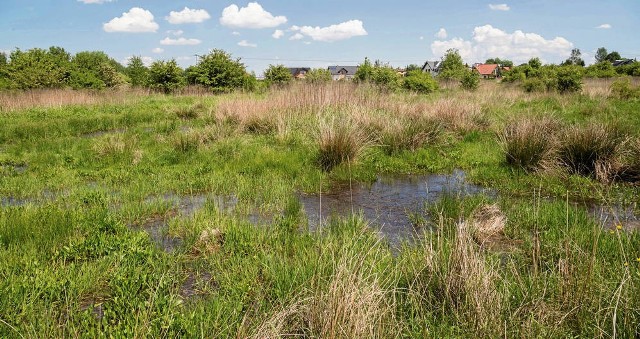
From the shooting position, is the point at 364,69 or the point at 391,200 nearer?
the point at 391,200

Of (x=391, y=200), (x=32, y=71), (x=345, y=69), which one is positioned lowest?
(x=391, y=200)

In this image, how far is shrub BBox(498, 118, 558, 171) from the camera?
670 cm

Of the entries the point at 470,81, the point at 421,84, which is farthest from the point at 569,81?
the point at 421,84

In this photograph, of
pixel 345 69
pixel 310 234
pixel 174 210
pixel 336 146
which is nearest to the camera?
pixel 310 234


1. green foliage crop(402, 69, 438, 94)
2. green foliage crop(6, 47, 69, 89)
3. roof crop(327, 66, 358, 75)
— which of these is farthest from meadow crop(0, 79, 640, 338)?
roof crop(327, 66, 358, 75)

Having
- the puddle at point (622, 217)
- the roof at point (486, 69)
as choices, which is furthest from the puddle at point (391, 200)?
the roof at point (486, 69)

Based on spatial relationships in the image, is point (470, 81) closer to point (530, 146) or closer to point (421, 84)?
point (421, 84)

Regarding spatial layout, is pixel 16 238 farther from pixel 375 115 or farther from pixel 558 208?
pixel 375 115

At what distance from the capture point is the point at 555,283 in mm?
2658

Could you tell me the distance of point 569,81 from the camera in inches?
822

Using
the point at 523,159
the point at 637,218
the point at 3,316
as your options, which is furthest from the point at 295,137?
the point at 3,316

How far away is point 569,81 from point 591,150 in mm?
17491

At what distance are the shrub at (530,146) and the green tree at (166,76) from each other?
25523 millimetres

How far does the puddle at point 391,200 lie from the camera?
478 cm
